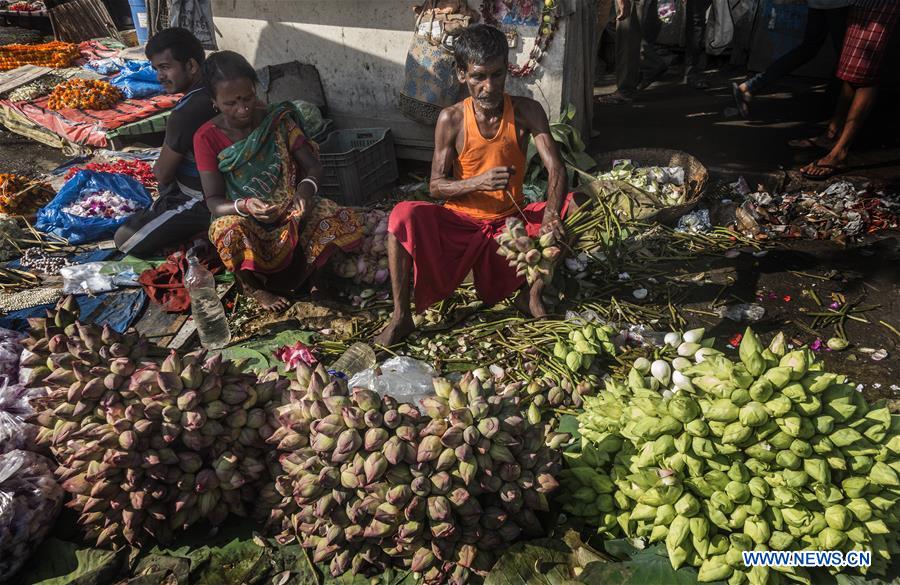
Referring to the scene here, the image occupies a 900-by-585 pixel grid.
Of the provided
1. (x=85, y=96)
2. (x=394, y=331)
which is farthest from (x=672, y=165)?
(x=85, y=96)

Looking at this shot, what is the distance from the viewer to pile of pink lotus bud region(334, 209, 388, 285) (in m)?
3.99

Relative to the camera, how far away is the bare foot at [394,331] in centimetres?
337

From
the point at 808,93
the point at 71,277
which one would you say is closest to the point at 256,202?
the point at 71,277

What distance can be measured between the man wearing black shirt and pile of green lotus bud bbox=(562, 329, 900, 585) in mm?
3463

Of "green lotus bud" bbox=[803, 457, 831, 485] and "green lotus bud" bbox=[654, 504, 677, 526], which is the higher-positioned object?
"green lotus bud" bbox=[803, 457, 831, 485]

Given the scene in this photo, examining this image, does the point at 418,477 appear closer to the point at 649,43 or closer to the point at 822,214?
the point at 822,214

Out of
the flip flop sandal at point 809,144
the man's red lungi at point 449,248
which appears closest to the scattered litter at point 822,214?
the flip flop sandal at point 809,144

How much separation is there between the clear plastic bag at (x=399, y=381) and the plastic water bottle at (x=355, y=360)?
0.38m

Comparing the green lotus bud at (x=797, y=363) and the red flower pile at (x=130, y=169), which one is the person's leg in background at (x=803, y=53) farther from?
the red flower pile at (x=130, y=169)

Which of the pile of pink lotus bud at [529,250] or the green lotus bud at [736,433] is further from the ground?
the green lotus bud at [736,433]

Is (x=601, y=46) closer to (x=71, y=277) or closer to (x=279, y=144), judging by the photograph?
(x=279, y=144)

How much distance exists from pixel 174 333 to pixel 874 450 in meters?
3.60

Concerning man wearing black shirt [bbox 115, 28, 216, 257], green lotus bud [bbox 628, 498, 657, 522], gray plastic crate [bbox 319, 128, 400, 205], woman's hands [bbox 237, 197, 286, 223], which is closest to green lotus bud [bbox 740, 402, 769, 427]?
green lotus bud [bbox 628, 498, 657, 522]

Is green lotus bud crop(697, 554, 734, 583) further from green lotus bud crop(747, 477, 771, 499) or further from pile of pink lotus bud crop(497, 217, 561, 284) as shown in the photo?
pile of pink lotus bud crop(497, 217, 561, 284)
